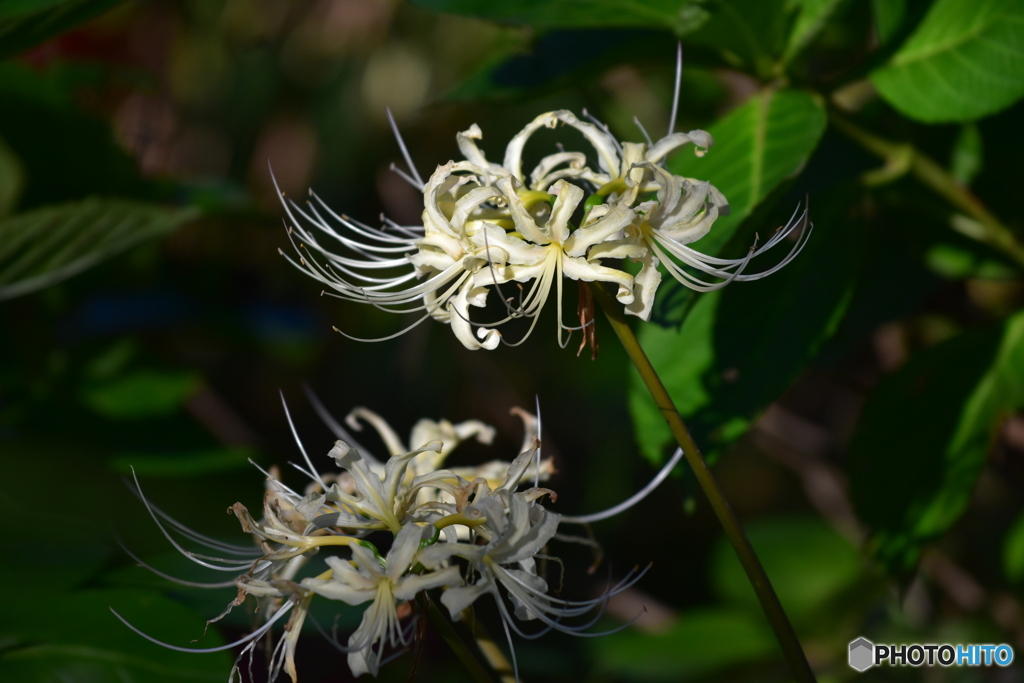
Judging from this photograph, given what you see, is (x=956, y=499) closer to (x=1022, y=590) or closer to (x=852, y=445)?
(x=852, y=445)

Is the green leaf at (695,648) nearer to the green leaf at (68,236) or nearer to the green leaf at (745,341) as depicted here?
the green leaf at (745,341)

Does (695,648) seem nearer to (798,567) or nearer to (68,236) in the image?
(798,567)

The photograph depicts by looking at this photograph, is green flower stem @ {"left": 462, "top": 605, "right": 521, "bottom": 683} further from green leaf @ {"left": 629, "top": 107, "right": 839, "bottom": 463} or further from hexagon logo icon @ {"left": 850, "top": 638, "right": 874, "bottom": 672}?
hexagon logo icon @ {"left": 850, "top": 638, "right": 874, "bottom": 672}

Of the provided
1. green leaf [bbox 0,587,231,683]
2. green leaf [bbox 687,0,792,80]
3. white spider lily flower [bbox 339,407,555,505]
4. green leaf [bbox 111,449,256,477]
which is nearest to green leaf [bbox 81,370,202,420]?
green leaf [bbox 111,449,256,477]

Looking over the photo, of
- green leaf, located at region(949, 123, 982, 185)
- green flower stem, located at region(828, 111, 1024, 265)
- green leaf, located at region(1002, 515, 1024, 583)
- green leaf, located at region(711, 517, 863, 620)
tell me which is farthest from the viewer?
green leaf, located at region(711, 517, 863, 620)

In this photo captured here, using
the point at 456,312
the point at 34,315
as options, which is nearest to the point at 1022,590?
the point at 456,312

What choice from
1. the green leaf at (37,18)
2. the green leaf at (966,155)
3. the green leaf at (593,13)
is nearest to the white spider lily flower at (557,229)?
the green leaf at (593,13)

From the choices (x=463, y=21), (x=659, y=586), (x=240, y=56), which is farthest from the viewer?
(x=240, y=56)
